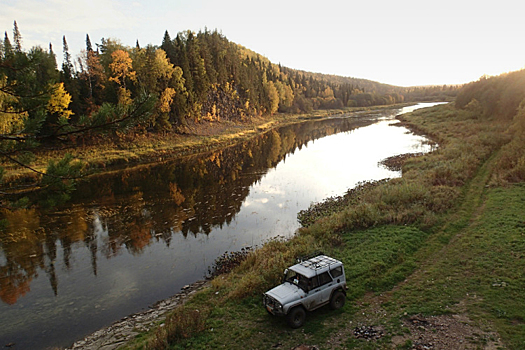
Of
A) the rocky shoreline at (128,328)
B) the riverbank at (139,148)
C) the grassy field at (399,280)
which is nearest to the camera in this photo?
the grassy field at (399,280)

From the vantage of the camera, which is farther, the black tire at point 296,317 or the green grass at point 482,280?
the black tire at point 296,317

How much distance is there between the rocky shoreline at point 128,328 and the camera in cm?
1245

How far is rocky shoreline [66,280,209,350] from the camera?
12.5 meters

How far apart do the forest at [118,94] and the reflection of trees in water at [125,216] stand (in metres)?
6.54

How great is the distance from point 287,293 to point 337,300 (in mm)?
2287

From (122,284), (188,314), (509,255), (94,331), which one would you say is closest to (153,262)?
(122,284)

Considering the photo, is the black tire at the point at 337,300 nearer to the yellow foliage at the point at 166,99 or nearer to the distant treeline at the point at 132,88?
the distant treeline at the point at 132,88

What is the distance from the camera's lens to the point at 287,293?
11.6 m

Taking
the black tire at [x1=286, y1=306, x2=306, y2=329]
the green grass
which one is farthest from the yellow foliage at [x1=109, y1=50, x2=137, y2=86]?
the green grass

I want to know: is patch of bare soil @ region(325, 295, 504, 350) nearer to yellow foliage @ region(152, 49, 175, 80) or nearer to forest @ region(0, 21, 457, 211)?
forest @ region(0, 21, 457, 211)

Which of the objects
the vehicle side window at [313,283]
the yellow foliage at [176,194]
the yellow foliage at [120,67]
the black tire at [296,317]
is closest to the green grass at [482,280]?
the vehicle side window at [313,283]

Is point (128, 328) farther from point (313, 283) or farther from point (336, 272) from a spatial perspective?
point (336, 272)

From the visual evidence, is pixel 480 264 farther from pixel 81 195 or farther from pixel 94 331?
pixel 81 195

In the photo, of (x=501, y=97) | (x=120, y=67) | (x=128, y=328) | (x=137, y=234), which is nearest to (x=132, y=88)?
(x=120, y=67)
